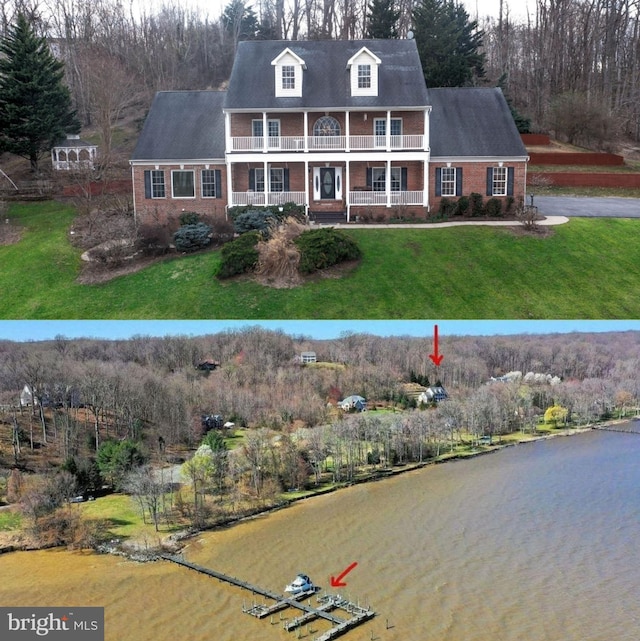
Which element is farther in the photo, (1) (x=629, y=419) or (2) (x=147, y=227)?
(1) (x=629, y=419)

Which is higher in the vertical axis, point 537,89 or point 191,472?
point 537,89

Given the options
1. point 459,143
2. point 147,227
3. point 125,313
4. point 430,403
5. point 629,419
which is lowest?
point 629,419

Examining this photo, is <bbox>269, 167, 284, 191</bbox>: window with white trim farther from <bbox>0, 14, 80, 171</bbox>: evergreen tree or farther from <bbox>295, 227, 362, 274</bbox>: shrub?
<bbox>0, 14, 80, 171</bbox>: evergreen tree

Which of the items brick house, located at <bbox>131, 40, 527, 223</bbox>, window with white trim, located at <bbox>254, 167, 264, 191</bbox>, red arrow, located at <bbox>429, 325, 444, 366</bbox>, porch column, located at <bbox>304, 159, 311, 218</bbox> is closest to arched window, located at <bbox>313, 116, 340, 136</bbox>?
brick house, located at <bbox>131, 40, 527, 223</bbox>

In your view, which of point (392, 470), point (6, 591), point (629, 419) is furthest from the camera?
point (629, 419)

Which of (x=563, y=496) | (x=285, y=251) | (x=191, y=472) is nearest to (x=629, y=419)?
(x=563, y=496)

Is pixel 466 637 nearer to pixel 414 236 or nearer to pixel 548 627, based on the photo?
pixel 548 627
